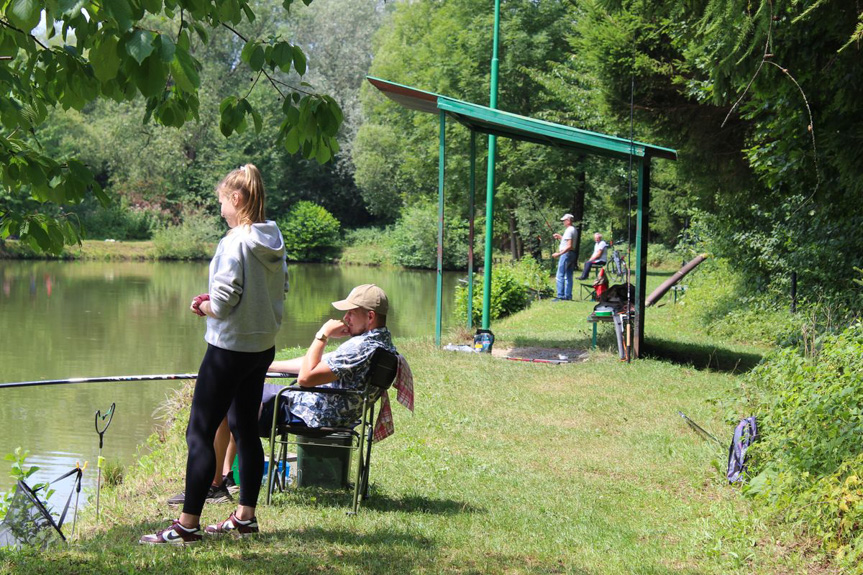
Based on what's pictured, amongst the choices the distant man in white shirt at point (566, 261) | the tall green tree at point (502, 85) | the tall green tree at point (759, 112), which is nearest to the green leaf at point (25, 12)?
the tall green tree at point (759, 112)

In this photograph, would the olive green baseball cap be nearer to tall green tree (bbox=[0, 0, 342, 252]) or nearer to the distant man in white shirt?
tall green tree (bbox=[0, 0, 342, 252])

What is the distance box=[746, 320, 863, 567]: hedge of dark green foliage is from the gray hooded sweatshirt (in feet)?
9.22

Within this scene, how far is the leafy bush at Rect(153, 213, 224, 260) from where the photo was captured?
45719mm

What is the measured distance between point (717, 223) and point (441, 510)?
11.9 metres

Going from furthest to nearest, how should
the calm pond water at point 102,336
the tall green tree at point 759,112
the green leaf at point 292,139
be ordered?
the calm pond water at point 102,336 < the tall green tree at point 759,112 < the green leaf at point 292,139

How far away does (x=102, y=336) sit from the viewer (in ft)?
59.2

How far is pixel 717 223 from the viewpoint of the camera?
1598 cm

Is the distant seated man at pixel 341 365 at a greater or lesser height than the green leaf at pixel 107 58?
lesser

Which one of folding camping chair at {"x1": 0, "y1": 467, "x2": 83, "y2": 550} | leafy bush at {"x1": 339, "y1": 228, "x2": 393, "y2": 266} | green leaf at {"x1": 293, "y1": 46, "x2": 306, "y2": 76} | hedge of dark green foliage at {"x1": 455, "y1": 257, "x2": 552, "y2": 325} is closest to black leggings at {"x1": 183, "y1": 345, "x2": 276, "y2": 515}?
folding camping chair at {"x1": 0, "y1": 467, "x2": 83, "y2": 550}

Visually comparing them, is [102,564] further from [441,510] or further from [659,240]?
[659,240]

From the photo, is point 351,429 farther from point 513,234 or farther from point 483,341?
point 513,234

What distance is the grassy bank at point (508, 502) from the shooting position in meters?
4.34

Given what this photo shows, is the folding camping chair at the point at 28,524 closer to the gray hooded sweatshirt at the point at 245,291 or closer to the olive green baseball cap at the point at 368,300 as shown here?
the gray hooded sweatshirt at the point at 245,291

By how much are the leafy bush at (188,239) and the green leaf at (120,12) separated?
4459 cm
